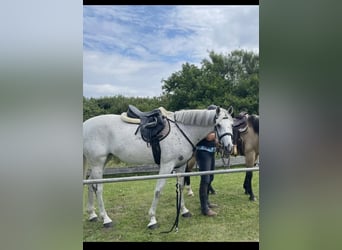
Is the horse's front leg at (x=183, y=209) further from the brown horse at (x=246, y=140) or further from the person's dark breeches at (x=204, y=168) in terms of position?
the brown horse at (x=246, y=140)

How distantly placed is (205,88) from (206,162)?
1.97 ft

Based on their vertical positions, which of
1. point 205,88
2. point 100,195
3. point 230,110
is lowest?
point 100,195

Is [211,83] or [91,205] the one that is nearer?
[91,205]

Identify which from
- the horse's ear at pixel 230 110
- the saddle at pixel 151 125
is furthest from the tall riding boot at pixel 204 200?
the horse's ear at pixel 230 110

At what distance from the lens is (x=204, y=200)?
259 cm

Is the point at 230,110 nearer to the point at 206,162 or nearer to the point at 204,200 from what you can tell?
the point at 206,162

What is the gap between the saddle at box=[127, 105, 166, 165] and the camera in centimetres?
255

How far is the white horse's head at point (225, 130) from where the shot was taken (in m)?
2.58

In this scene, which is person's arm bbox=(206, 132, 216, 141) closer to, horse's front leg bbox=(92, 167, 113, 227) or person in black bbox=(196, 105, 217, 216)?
person in black bbox=(196, 105, 217, 216)

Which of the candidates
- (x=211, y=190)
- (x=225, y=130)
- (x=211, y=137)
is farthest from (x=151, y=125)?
(x=211, y=190)

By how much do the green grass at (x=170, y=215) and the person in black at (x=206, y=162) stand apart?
0.13 feet

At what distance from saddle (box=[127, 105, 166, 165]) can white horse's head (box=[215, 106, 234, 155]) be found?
0.45m

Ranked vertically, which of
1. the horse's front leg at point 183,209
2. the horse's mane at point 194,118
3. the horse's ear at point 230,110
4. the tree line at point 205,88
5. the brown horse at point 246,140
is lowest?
the horse's front leg at point 183,209
